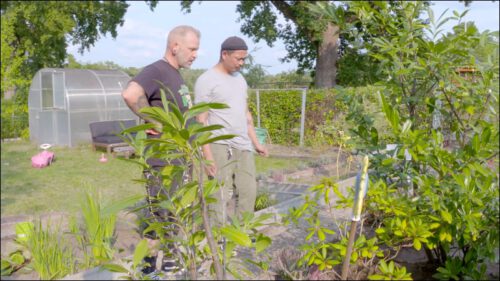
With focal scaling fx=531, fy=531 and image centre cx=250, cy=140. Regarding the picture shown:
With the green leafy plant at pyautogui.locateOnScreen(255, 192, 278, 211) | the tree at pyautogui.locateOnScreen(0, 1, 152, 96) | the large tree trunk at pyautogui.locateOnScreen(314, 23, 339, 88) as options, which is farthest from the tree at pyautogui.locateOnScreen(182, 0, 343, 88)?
the green leafy plant at pyautogui.locateOnScreen(255, 192, 278, 211)

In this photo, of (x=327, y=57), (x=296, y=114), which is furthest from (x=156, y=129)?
(x=327, y=57)

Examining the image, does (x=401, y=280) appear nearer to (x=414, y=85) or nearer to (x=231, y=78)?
(x=414, y=85)

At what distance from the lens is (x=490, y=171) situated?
265 centimetres

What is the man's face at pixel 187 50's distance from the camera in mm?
3883

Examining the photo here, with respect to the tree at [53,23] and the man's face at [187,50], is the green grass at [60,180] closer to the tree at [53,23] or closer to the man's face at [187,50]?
the man's face at [187,50]

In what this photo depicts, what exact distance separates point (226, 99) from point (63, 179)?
6.50 metres

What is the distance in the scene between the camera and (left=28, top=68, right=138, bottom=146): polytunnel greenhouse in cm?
1550

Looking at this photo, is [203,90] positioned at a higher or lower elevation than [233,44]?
lower

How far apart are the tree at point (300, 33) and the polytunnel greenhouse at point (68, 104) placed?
23.4 feet

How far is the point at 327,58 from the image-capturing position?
1989 centimetres

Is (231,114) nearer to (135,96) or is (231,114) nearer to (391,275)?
(135,96)

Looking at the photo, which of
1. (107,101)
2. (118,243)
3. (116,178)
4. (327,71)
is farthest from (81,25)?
(118,243)

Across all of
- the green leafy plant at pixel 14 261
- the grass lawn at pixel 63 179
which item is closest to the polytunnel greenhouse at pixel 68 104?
the grass lawn at pixel 63 179

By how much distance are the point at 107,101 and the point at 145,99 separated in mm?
13748
